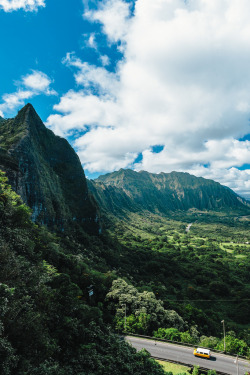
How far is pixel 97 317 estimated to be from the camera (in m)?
26.4

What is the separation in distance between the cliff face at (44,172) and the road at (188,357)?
6061cm

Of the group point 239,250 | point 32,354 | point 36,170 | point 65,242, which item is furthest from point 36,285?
point 239,250

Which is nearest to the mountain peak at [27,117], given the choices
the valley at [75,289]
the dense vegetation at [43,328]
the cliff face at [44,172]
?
the cliff face at [44,172]

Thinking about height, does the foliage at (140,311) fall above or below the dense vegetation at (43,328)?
below

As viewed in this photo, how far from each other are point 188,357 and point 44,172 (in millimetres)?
92045

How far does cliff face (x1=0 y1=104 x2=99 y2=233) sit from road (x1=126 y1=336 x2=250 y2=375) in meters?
60.6

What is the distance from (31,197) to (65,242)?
23.2 metres

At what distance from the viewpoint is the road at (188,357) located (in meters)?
26.2

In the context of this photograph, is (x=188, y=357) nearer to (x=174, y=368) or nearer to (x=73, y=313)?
(x=174, y=368)

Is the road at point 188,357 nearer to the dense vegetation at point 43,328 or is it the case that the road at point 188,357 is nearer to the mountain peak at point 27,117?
the dense vegetation at point 43,328

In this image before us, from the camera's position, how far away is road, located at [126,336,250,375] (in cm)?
2616

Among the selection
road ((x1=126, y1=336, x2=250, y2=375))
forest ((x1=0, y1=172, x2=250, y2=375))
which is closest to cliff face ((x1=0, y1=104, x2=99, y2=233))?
forest ((x1=0, y1=172, x2=250, y2=375))

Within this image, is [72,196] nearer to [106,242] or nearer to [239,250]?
[106,242]

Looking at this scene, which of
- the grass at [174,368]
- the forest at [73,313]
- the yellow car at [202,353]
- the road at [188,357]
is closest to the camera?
the forest at [73,313]
